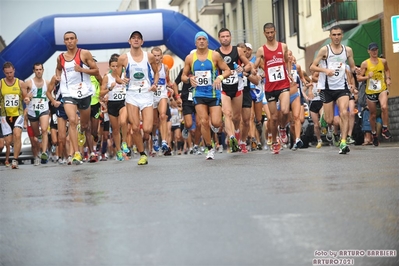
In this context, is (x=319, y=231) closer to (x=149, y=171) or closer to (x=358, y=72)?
(x=149, y=171)

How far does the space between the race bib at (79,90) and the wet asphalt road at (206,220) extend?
5.89 meters

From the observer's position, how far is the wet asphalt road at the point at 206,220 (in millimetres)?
5422

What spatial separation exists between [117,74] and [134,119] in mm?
702

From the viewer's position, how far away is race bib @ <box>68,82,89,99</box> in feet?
52.5

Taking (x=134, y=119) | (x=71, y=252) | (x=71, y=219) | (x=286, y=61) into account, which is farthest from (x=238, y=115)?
(x=71, y=252)

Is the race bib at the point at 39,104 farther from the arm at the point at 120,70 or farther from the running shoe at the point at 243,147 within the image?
the arm at the point at 120,70

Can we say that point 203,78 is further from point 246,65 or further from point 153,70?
point 246,65

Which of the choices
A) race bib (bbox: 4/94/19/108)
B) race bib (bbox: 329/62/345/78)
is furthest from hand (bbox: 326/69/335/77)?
race bib (bbox: 4/94/19/108)

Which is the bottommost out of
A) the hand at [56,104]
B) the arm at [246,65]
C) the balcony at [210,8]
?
the hand at [56,104]

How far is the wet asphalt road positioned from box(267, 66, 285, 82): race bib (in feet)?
19.9

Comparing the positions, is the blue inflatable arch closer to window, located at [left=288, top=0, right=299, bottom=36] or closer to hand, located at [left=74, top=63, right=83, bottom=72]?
hand, located at [left=74, top=63, right=83, bottom=72]

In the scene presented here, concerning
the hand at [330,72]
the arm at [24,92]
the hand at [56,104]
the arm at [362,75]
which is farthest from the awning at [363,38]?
the hand at [56,104]

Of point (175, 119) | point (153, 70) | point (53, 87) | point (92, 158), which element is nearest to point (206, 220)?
point (153, 70)

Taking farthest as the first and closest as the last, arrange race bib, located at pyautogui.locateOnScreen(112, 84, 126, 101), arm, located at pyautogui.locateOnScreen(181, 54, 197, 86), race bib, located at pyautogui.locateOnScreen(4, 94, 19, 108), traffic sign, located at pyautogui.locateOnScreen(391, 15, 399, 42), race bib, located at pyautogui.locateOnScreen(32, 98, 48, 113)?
traffic sign, located at pyautogui.locateOnScreen(391, 15, 399, 42) → race bib, located at pyautogui.locateOnScreen(32, 98, 48, 113) → race bib, located at pyautogui.locateOnScreen(112, 84, 126, 101) → race bib, located at pyautogui.locateOnScreen(4, 94, 19, 108) → arm, located at pyautogui.locateOnScreen(181, 54, 197, 86)
